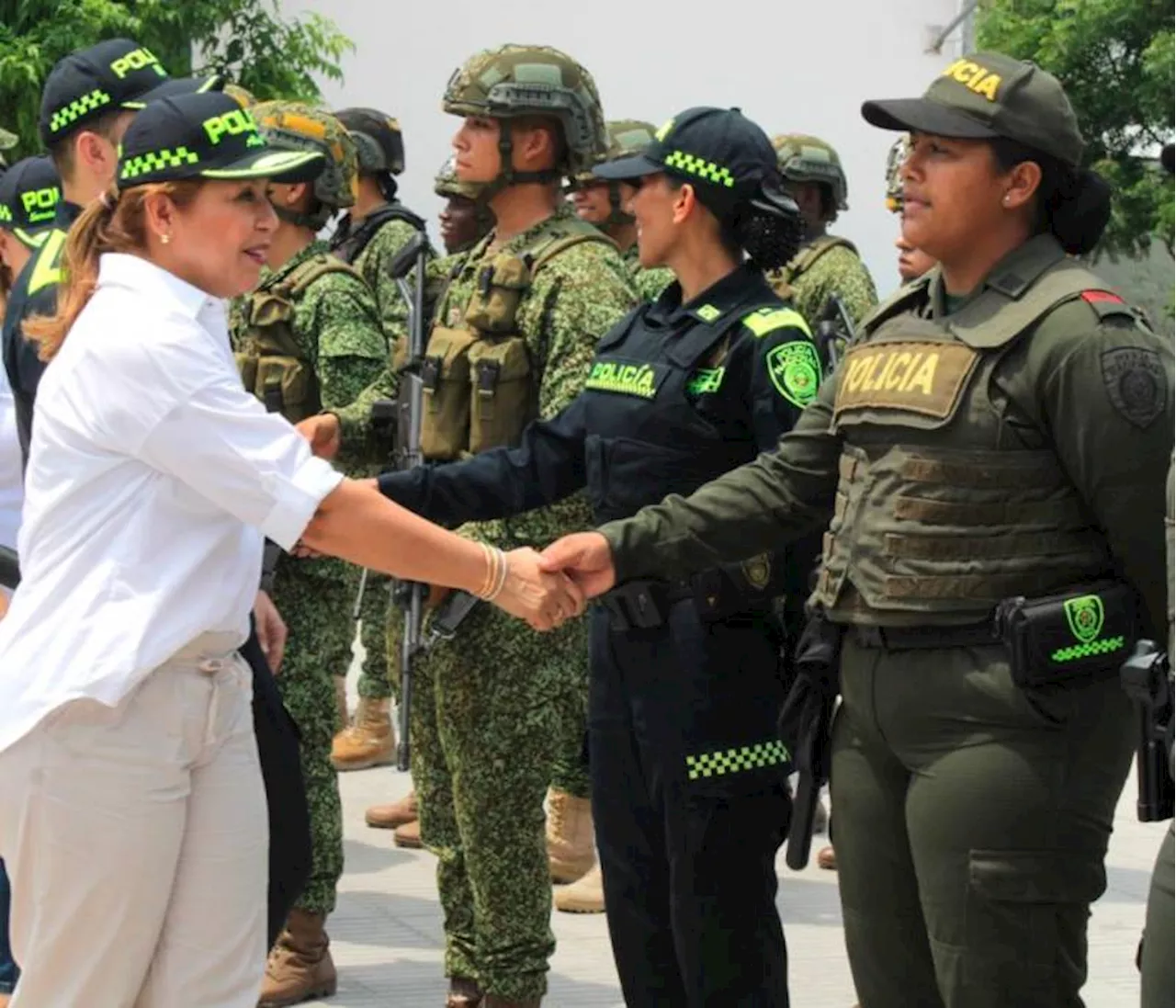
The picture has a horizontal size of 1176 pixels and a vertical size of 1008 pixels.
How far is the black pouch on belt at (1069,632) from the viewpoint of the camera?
4008 millimetres

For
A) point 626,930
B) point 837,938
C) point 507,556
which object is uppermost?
point 507,556

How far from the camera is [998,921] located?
13.3 feet

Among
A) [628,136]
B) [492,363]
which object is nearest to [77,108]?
[492,363]

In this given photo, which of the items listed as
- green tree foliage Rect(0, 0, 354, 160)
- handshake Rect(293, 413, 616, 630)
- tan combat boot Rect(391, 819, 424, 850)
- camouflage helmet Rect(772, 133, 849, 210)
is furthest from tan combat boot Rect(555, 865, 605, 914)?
green tree foliage Rect(0, 0, 354, 160)

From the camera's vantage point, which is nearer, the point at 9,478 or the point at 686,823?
the point at 686,823

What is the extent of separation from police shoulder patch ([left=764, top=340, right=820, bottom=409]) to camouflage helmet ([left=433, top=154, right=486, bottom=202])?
4.84 feet

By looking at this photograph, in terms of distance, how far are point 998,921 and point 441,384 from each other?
2.57 m

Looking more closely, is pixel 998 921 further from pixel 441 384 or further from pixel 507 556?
pixel 441 384

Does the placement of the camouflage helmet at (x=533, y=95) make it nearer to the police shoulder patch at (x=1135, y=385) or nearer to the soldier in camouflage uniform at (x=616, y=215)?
the police shoulder patch at (x=1135, y=385)

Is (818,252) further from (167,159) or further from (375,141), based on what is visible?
(167,159)

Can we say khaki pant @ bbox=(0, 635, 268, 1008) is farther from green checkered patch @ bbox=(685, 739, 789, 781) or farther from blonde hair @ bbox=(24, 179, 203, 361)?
green checkered patch @ bbox=(685, 739, 789, 781)

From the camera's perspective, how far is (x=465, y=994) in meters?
6.17

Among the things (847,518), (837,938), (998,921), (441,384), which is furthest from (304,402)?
(998,921)

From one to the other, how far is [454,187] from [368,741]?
244 centimetres
